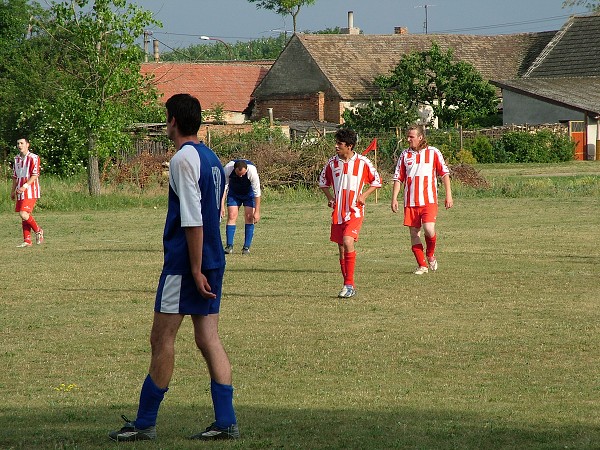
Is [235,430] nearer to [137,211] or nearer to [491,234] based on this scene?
[491,234]

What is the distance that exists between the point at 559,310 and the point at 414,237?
3.90 m

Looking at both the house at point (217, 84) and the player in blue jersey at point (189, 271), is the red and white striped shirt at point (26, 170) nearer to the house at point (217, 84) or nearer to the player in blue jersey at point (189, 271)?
the player in blue jersey at point (189, 271)

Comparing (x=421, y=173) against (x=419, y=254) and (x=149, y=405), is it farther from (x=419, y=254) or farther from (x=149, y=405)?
(x=149, y=405)

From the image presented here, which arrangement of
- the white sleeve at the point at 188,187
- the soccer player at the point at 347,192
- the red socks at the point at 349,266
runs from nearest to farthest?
the white sleeve at the point at 188,187 < the red socks at the point at 349,266 < the soccer player at the point at 347,192

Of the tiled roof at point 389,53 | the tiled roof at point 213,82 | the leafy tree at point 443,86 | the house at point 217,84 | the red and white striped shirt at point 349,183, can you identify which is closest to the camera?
the red and white striped shirt at point 349,183

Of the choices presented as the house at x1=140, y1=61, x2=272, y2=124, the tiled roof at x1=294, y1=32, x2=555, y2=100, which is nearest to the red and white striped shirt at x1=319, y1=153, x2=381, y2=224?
the tiled roof at x1=294, y1=32, x2=555, y2=100

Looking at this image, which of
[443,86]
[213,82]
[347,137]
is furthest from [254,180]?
[213,82]

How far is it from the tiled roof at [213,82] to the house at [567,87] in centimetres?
1672

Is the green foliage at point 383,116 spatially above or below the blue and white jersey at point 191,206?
above

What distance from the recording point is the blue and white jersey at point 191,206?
19.9 ft

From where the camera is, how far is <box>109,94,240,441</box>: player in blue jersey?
6.06m

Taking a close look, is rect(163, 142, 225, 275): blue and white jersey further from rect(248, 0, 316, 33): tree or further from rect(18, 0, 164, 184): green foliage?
rect(248, 0, 316, 33): tree

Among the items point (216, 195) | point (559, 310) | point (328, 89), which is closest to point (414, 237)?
point (559, 310)

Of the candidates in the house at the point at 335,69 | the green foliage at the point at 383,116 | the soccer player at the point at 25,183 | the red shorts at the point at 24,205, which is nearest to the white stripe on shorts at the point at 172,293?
the soccer player at the point at 25,183
